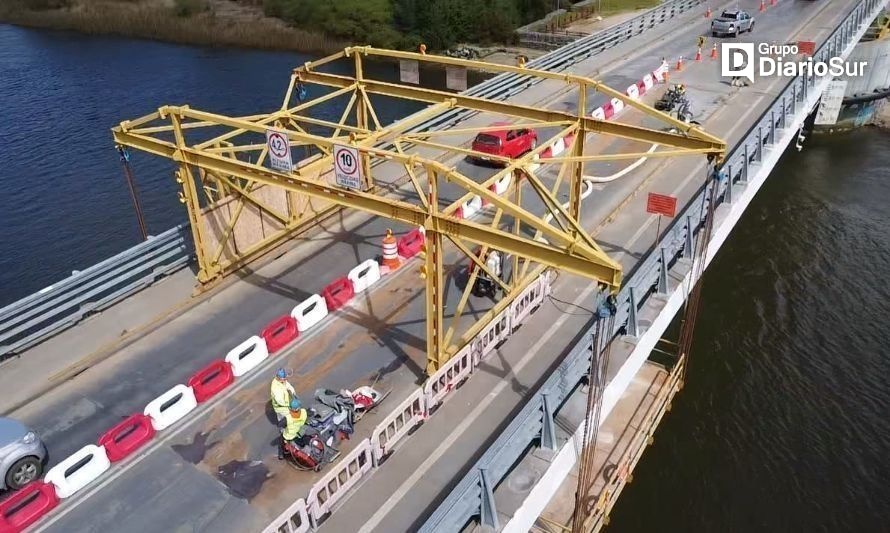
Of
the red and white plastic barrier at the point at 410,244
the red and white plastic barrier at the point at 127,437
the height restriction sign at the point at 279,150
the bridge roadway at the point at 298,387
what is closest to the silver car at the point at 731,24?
the bridge roadway at the point at 298,387

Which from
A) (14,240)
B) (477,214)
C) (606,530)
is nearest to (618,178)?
(477,214)

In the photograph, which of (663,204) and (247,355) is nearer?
(247,355)

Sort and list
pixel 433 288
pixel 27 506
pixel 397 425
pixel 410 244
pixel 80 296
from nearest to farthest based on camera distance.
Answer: pixel 27 506 → pixel 397 425 → pixel 433 288 → pixel 80 296 → pixel 410 244

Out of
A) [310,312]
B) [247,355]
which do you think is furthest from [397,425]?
[310,312]

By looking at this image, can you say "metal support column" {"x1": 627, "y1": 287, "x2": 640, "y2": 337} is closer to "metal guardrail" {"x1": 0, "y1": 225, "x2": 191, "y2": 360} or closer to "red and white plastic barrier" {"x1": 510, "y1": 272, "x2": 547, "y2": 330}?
"red and white plastic barrier" {"x1": 510, "y1": 272, "x2": 547, "y2": 330}

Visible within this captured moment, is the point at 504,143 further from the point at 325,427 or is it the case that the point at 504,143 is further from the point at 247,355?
the point at 325,427

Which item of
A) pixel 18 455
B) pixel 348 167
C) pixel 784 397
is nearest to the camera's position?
pixel 18 455

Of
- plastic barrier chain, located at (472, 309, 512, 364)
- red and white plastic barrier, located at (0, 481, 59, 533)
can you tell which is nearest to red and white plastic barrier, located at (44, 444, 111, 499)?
red and white plastic barrier, located at (0, 481, 59, 533)
